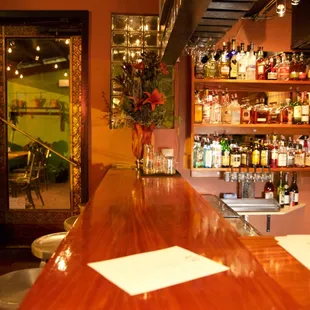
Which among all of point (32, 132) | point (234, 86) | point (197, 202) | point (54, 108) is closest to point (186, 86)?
point (234, 86)

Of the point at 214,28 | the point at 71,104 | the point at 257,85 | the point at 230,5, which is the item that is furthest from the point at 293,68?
the point at 71,104

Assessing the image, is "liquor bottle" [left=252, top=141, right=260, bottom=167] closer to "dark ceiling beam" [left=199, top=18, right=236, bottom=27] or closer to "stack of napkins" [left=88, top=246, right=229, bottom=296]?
"dark ceiling beam" [left=199, top=18, right=236, bottom=27]

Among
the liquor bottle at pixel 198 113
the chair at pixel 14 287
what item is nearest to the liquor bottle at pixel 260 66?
the liquor bottle at pixel 198 113

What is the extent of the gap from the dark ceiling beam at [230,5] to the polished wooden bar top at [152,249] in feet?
3.23

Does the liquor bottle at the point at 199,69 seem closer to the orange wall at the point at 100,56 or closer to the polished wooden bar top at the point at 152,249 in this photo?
the orange wall at the point at 100,56

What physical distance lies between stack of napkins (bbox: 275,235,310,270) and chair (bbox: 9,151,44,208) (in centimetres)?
327

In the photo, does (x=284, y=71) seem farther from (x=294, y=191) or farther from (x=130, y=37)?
(x=130, y=37)

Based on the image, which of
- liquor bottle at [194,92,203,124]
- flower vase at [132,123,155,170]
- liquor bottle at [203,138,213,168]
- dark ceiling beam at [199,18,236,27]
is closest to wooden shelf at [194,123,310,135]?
liquor bottle at [194,92,203,124]

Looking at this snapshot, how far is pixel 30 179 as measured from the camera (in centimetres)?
436

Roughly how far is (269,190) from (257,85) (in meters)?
1.04

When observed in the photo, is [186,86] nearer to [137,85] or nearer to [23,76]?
[137,85]

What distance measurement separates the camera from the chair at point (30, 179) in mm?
4199

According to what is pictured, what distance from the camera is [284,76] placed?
362 cm

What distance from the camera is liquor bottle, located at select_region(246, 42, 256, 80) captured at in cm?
357
